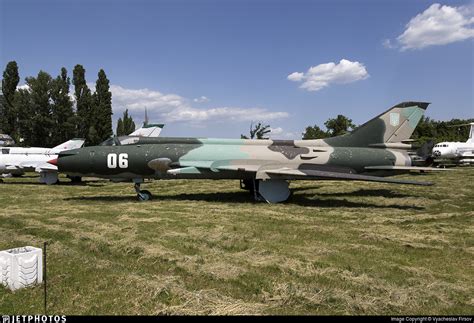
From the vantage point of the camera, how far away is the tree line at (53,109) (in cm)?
5044

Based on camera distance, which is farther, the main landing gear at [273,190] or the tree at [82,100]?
the tree at [82,100]

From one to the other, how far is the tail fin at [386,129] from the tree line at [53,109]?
144 feet

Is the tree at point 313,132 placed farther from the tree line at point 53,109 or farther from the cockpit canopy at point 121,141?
the cockpit canopy at point 121,141

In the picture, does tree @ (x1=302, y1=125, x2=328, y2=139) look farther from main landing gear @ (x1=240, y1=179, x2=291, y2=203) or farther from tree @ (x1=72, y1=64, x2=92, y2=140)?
main landing gear @ (x1=240, y1=179, x2=291, y2=203)

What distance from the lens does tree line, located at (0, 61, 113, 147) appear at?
165 feet

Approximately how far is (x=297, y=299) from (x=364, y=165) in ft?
35.6

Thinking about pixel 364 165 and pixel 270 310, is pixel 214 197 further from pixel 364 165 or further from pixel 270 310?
pixel 270 310

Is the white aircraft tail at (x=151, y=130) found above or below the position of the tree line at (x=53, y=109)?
below

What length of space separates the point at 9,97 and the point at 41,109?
4.91 meters

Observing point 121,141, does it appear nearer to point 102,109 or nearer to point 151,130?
point 151,130

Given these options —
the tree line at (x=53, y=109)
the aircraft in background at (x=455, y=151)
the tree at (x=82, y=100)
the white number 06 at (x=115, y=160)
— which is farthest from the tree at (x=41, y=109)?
the aircraft in background at (x=455, y=151)

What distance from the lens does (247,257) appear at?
6.26 meters

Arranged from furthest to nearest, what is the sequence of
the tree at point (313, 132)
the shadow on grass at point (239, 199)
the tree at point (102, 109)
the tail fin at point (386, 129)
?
1. the tree at point (313, 132)
2. the tree at point (102, 109)
3. the tail fin at point (386, 129)
4. the shadow on grass at point (239, 199)

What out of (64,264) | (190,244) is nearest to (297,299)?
(190,244)
